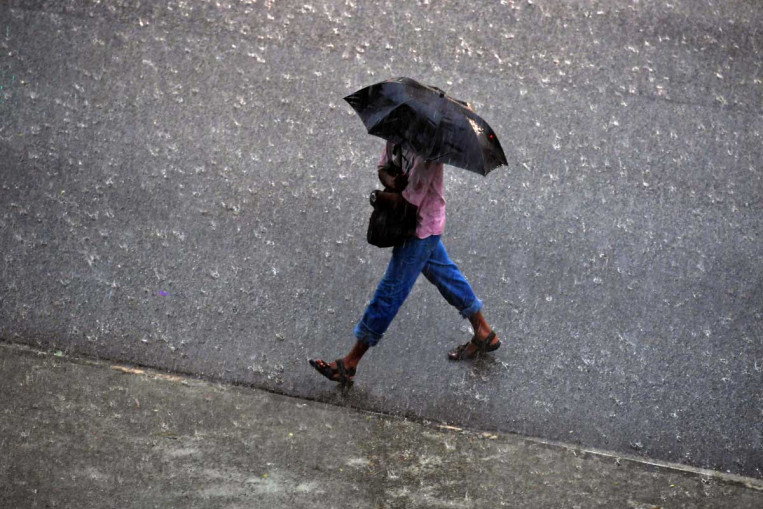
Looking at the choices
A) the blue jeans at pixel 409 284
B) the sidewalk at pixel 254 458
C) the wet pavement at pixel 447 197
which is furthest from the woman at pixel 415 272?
the sidewalk at pixel 254 458

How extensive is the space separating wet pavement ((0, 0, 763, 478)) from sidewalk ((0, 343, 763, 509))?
215 millimetres

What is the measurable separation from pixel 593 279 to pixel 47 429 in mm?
3317

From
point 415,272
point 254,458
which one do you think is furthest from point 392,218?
point 254,458

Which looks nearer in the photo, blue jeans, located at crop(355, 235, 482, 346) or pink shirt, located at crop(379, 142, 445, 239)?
pink shirt, located at crop(379, 142, 445, 239)

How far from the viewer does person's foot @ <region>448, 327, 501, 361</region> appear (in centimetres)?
527

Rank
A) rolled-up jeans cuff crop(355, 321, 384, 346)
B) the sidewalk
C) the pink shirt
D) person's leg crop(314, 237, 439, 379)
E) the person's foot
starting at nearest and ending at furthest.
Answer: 1. the sidewalk
2. the pink shirt
3. person's leg crop(314, 237, 439, 379)
4. rolled-up jeans cuff crop(355, 321, 384, 346)
5. the person's foot

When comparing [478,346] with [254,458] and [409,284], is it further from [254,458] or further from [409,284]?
[254,458]

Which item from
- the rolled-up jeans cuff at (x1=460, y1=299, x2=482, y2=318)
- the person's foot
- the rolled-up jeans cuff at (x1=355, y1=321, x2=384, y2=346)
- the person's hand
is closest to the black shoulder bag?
the person's hand

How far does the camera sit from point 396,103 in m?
4.41

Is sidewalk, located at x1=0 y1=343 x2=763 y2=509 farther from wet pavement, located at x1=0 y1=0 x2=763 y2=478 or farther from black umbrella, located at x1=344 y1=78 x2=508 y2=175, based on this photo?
black umbrella, located at x1=344 y1=78 x2=508 y2=175

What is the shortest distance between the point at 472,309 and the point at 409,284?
489 millimetres

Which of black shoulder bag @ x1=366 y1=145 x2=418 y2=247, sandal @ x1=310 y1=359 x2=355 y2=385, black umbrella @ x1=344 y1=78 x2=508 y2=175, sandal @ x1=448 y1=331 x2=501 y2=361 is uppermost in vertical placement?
black umbrella @ x1=344 y1=78 x2=508 y2=175

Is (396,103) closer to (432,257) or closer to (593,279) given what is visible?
(432,257)

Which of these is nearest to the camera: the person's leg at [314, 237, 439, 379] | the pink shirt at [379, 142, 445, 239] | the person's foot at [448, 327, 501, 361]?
the pink shirt at [379, 142, 445, 239]
